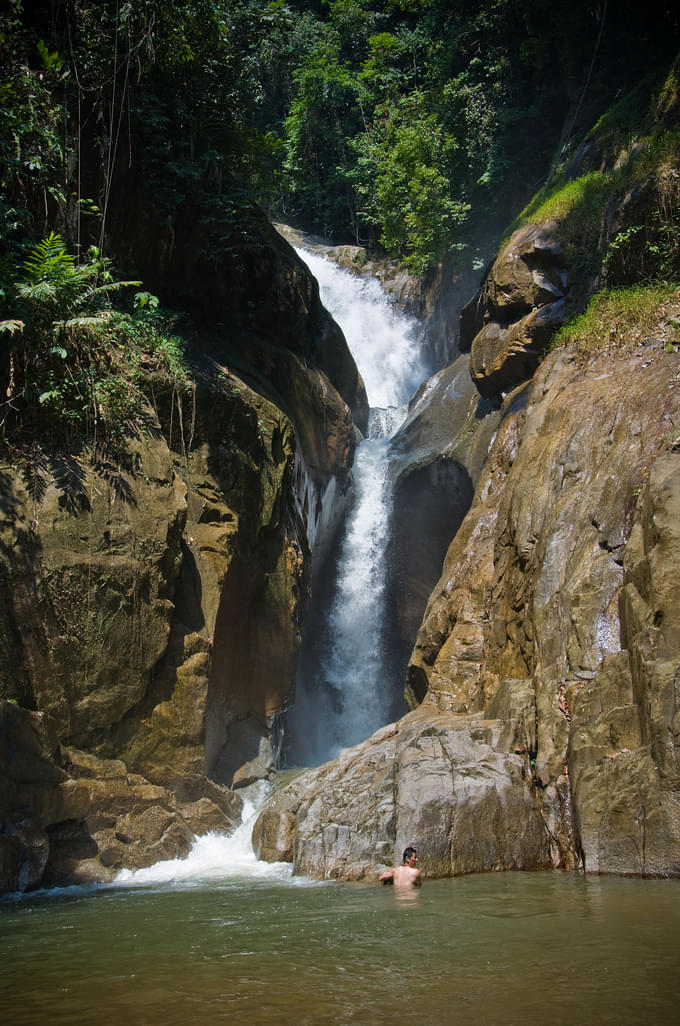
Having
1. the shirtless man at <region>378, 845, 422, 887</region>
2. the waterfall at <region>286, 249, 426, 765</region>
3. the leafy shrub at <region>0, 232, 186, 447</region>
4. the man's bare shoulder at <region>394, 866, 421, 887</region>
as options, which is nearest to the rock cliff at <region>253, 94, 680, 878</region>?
the shirtless man at <region>378, 845, 422, 887</region>

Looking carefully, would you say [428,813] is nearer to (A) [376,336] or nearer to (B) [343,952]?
(B) [343,952]

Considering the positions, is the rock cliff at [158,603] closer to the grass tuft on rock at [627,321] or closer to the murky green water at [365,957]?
the murky green water at [365,957]

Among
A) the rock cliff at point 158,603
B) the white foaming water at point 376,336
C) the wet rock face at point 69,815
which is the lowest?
the wet rock face at point 69,815

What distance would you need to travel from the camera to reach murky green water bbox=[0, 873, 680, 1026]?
12.2ft

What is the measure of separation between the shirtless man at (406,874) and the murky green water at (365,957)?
8.9 inches

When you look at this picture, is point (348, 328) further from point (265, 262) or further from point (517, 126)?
point (265, 262)

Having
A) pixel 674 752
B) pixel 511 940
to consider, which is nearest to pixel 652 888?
pixel 674 752

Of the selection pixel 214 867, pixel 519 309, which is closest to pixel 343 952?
pixel 214 867

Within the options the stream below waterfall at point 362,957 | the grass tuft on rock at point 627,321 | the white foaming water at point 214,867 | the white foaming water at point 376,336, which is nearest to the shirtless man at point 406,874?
the stream below waterfall at point 362,957

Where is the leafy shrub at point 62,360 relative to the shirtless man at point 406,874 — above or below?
above

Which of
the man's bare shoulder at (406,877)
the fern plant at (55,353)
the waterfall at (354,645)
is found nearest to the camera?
the man's bare shoulder at (406,877)

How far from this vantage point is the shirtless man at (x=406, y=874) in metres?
7.46

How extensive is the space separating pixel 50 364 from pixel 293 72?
29733 mm

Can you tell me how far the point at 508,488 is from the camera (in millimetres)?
13109
